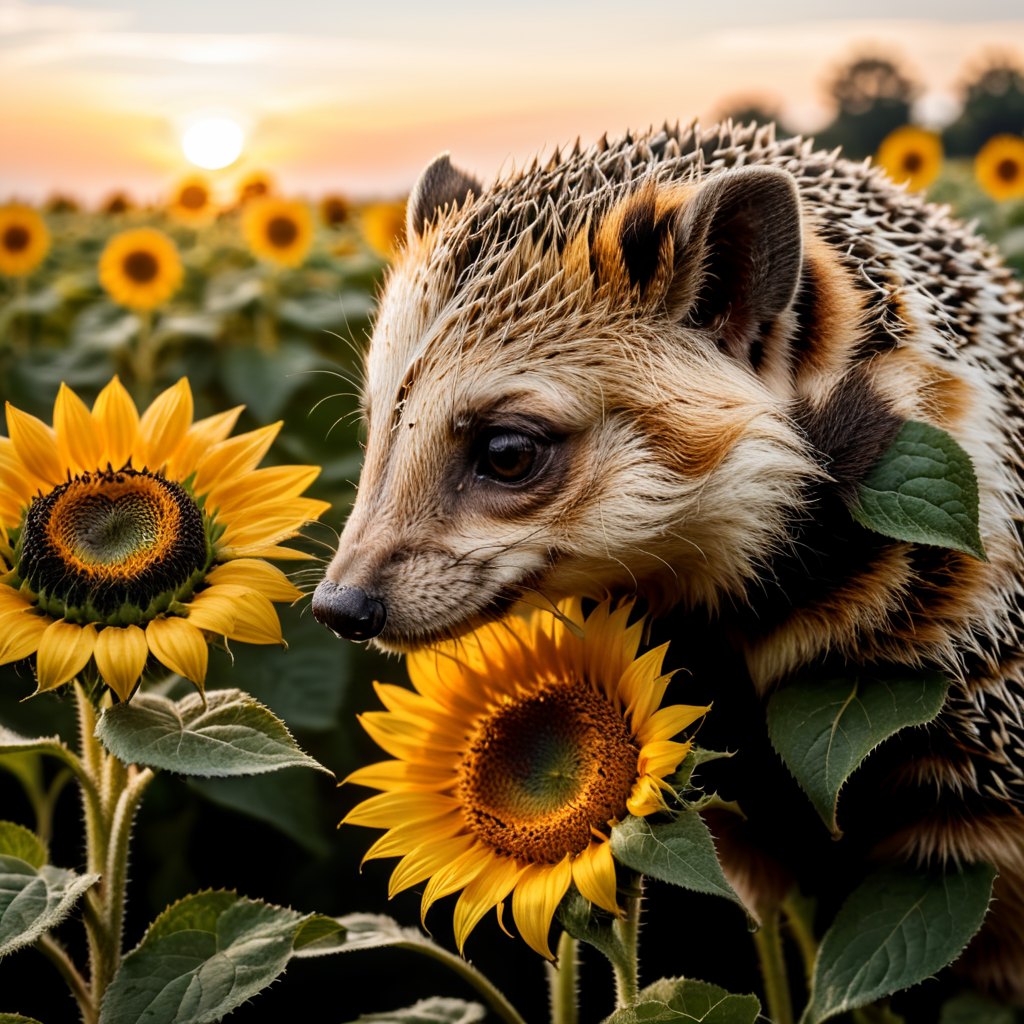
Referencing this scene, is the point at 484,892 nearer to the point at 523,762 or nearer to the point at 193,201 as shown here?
the point at 523,762

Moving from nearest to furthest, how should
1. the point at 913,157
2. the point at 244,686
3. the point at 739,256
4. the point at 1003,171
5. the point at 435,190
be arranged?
the point at 739,256 < the point at 435,190 < the point at 244,686 < the point at 1003,171 < the point at 913,157

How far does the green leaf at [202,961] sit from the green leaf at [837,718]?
0.59 metres

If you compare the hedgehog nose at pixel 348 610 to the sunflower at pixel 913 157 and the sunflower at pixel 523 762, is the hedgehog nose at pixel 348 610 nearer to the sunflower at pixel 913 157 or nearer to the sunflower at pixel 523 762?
the sunflower at pixel 523 762

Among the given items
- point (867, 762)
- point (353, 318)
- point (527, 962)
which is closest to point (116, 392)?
point (867, 762)

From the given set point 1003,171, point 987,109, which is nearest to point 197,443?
point 1003,171

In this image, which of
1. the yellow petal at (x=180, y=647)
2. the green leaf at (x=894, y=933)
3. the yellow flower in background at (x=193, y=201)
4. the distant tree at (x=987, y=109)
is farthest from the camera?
the distant tree at (x=987, y=109)

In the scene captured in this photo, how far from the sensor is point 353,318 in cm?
339

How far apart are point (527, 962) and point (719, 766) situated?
1.11 m

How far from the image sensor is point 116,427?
1.36 metres

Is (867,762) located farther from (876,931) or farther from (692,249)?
(692,249)

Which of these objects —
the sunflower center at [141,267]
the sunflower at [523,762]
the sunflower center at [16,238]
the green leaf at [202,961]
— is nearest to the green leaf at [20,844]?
the green leaf at [202,961]

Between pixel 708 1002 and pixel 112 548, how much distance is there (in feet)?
2.71

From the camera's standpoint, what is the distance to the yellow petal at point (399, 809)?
4.19ft

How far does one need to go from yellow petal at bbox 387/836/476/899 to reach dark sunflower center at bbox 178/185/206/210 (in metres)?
5.01
